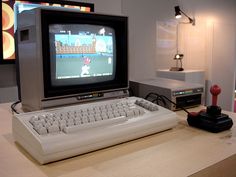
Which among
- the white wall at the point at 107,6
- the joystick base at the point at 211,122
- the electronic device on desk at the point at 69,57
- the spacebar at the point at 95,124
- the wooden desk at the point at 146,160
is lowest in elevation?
the wooden desk at the point at 146,160

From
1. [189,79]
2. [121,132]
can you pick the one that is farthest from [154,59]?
[121,132]

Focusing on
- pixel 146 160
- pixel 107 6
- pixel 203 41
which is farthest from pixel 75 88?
pixel 203 41

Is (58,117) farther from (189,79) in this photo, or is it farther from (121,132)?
(189,79)

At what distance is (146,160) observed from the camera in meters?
0.55

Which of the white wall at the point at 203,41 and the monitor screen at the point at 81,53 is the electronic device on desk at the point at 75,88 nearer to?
the monitor screen at the point at 81,53

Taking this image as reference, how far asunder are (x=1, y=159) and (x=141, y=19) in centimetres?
250

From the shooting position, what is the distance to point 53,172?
1.65 ft

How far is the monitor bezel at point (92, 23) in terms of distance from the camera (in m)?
0.74

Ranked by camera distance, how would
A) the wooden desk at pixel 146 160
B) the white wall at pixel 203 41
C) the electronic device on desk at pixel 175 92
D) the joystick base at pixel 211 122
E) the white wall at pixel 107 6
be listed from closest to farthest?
the wooden desk at pixel 146 160, the joystick base at pixel 211 122, the electronic device on desk at pixel 175 92, the white wall at pixel 107 6, the white wall at pixel 203 41

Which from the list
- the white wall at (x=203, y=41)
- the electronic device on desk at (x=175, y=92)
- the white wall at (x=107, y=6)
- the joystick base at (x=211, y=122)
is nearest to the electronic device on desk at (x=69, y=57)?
the electronic device on desk at (x=175, y=92)

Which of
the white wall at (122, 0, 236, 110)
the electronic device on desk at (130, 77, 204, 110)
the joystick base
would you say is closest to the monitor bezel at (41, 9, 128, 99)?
the electronic device on desk at (130, 77, 204, 110)

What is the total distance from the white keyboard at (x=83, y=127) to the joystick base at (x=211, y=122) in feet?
0.23

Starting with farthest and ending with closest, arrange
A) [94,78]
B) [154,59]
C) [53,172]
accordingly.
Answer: [154,59] → [94,78] → [53,172]

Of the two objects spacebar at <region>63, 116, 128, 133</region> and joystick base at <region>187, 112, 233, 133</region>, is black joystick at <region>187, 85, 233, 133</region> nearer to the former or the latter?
joystick base at <region>187, 112, 233, 133</region>
